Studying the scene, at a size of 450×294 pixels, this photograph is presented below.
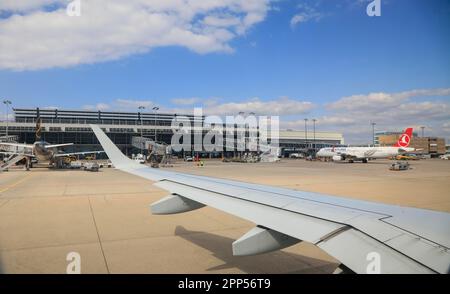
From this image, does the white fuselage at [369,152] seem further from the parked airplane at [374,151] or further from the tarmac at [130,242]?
the tarmac at [130,242]

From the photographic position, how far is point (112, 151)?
743 centimetres

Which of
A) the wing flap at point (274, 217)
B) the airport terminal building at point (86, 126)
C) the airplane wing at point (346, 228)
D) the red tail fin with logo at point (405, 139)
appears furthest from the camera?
the airport terminal building at point (86, 126)

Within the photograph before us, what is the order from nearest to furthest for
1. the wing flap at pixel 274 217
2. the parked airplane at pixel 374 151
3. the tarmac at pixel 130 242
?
the wing flap at pixel 274 217 → the tarmac at pixel 130 242 → the parked airplane at pixel 374 151

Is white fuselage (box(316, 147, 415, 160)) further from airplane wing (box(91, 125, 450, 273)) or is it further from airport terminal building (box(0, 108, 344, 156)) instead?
airplane wing (box(91, 125, 450, 273))

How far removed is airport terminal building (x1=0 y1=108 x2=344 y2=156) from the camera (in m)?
89.1

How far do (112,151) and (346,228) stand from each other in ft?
18.1

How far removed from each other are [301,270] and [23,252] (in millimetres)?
5673

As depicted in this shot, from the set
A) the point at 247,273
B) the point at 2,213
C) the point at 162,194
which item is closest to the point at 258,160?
the point at 162,194

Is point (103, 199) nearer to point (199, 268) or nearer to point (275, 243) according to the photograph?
point (199, 268)

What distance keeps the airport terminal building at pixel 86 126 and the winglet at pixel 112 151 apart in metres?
74.6

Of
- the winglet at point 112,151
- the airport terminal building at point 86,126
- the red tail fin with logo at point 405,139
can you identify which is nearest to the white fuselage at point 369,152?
the red tail fin with logo at point 405,139

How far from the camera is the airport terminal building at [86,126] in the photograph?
292 ft

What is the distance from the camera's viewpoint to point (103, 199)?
15609 mm
